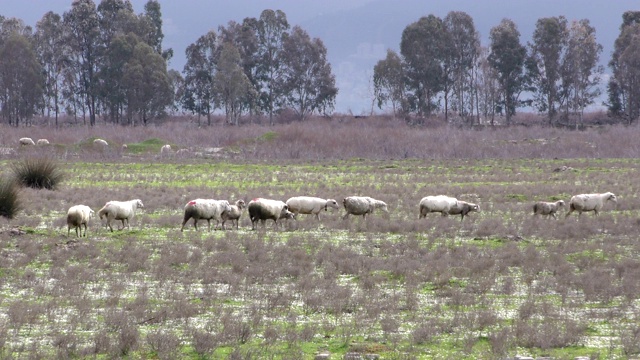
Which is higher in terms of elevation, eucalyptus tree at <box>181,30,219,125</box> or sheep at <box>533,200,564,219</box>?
eucalyptus tree at <box>181,30,219,125</box>

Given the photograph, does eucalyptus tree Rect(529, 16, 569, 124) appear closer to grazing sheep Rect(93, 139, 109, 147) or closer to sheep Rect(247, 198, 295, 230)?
grazing sheep Rect(93, 139, 109, 147)

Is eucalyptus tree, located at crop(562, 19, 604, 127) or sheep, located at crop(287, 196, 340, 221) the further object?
eucalyptus tree, located at crop(562, 19, 604, 127)

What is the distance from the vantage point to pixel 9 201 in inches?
1095

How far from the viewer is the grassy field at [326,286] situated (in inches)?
502

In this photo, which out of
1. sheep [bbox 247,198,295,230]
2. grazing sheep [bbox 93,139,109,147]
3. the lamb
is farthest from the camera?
grazing sheep [bbox 93,139,109,147]

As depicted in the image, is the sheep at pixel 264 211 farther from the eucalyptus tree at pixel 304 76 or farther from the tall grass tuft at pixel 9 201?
the eucalyptus tree at pixel 304 76

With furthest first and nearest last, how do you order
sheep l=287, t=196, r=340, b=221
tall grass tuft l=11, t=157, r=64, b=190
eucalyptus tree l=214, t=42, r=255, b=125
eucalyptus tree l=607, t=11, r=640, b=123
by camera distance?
eucalyptus tree l=214, t=42, r=255, b=125 → eucalyptus tree l=607, t=11, r=640, b=123 → tall grass tuft l=11, t=157, r=64, b=190 → sheep l=287, t=196, r=340, b=221

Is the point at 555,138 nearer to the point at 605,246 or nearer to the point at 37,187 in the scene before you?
the point at 37,187

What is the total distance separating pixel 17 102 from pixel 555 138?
5700 cm

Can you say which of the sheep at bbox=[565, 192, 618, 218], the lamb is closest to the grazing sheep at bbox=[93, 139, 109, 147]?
the lamb

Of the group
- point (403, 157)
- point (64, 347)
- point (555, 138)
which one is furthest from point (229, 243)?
point (555, 138)

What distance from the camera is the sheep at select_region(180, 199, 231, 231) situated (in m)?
25.7

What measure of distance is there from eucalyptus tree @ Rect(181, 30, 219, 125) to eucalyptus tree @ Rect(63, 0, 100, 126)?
39.8 feet

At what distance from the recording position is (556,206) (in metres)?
29.9
